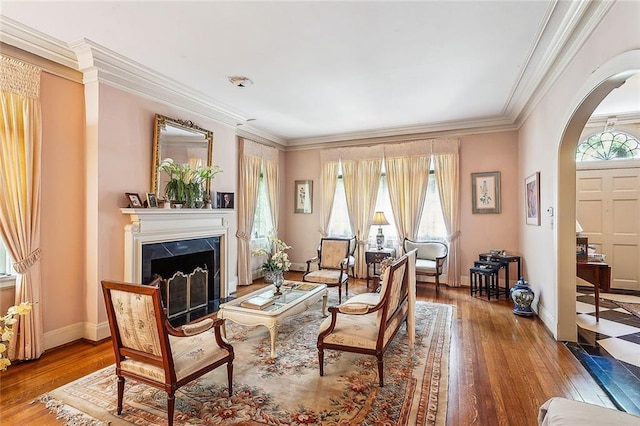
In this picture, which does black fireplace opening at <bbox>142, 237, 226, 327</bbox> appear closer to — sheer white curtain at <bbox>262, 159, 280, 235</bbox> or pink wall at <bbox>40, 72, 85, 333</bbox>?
pink wall at <bbox>40, 72, 85, 333</bbox>

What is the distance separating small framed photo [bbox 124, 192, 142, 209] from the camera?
146 inches

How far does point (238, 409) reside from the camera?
227 centimetres

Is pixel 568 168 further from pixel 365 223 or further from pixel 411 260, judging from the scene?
pixel 365 223

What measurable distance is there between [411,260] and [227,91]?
3292 millimetres

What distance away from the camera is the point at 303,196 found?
7.30 m

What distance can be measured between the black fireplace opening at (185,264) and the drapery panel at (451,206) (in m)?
4.10

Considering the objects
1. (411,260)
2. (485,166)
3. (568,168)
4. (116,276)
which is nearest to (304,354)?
(411,260)

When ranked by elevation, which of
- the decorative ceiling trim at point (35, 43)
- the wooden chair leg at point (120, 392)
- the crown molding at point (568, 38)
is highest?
the decorative ceiling trim at point (35, 43)

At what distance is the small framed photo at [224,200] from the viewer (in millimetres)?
5055

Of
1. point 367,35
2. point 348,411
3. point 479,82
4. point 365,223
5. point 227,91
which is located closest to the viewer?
point 348,411

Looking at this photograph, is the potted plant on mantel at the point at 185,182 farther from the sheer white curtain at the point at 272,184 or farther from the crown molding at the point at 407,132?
A: the crown molding at the point at 407,132

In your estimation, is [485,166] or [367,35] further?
[485,166]

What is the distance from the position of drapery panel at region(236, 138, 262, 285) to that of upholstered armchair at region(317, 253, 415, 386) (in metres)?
3.38

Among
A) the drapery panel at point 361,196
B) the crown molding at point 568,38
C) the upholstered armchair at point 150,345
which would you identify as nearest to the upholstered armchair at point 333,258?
the drapery panel at point 361,196
